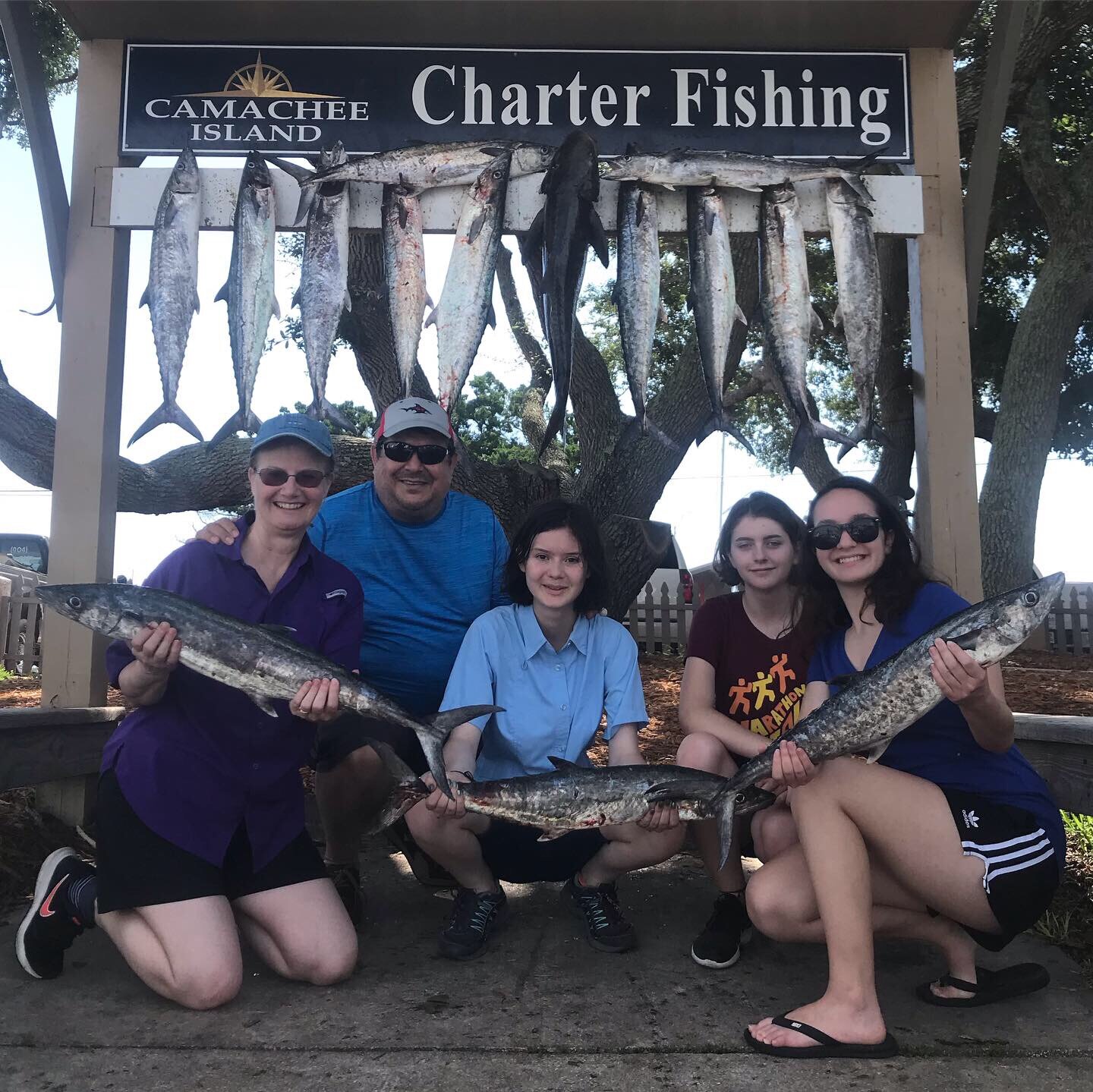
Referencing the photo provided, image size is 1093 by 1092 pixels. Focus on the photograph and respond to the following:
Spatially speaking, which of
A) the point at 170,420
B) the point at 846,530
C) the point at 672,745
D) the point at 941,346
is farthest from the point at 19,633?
the point at 846,530

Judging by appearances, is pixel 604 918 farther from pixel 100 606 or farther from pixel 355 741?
pixel 100 606

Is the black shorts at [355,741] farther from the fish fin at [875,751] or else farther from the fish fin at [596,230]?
the fish fin at [596,230]

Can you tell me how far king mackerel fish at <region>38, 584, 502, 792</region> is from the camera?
9.18ft

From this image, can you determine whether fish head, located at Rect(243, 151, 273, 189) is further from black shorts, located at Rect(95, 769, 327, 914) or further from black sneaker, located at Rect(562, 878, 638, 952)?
black sneaker, located at Rect(562, 878, 638, 952)

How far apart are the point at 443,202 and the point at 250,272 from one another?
0.81 meters

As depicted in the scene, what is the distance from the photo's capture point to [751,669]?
348 cm

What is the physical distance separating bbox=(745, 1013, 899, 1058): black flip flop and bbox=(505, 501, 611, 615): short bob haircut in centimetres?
156

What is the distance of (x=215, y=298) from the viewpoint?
12.6 feet

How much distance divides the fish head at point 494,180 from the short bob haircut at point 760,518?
1544 mm

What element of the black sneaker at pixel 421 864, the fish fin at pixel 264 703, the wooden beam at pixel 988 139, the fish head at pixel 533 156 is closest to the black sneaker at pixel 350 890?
the black sneaker at pixel 421 864

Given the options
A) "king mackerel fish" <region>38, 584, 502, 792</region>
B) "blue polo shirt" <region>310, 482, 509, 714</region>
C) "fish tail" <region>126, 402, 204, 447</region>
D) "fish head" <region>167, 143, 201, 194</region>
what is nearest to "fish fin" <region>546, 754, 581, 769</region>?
"king mackerel fish" <region>38, 584, 502, 792</region>

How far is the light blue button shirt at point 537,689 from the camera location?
331cm

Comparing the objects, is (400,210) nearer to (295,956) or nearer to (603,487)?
(295,956)

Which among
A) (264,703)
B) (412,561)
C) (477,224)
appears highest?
(477,224)
